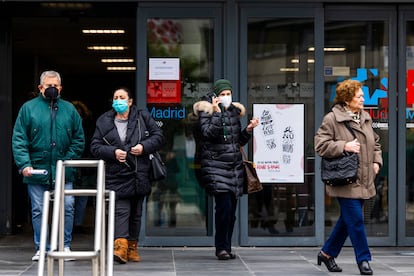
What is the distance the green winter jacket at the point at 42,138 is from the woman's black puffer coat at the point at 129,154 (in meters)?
0.35

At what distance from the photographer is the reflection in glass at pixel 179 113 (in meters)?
9.72

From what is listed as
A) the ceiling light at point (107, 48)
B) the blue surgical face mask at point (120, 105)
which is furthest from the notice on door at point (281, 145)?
the ceiling light at point (107, 48)

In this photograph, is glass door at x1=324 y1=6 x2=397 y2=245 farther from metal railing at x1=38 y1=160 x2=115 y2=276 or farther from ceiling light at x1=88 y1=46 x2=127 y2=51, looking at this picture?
ceiling light at x1=88 y1=46 x2=127 y2=51

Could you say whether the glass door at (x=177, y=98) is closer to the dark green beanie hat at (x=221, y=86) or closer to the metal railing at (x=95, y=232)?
the dark green beanie hat at (x=221, y=86)

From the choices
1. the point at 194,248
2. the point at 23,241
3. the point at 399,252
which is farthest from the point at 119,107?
the point at 399,252

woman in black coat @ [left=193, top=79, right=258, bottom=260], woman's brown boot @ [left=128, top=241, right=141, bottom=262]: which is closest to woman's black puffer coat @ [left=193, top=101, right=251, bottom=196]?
woman in black coat @ [left=193, top=79, right=258, bottom=260]

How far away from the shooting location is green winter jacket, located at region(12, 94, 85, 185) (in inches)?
328

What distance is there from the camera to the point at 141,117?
27.8 ft

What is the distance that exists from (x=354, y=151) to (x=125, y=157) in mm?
2228

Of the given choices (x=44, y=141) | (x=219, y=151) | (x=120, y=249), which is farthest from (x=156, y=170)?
(x=44, y=141)

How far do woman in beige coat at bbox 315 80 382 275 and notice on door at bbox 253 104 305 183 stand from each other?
6.24 feet

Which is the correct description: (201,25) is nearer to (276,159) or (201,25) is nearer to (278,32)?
(278,32)

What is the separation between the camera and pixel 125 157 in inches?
322

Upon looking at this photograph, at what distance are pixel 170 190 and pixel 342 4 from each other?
2.99m
